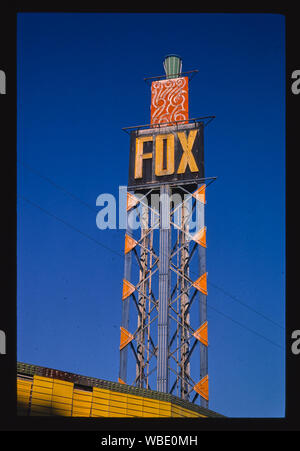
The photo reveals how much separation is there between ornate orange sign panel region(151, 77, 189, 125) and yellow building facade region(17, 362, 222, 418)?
55.6 feet

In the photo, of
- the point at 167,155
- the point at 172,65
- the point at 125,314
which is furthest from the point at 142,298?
the point at 172,65

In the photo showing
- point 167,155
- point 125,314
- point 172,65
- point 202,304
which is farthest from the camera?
point 172,65

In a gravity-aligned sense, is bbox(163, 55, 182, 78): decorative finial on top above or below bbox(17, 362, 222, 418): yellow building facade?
above

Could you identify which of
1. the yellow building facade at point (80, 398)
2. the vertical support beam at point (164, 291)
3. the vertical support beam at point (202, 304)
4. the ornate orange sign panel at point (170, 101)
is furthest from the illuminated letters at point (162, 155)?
the yellow building facade at point (80, 398)

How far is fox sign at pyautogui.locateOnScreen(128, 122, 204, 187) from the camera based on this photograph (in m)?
36.8

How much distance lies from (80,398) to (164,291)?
1083 centimetres

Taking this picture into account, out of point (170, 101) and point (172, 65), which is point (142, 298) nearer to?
point (170, 101)

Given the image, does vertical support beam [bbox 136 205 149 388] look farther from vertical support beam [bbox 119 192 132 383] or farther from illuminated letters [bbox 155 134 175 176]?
illuminated letters [bbox 155 134 175 176]

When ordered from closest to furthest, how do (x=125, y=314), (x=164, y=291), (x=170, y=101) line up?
(x=164, y=291)
(x=125, y=314)
(x=170, y=101)

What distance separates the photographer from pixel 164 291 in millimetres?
34469

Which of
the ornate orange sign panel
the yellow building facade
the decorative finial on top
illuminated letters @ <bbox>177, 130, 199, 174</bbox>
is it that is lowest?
the yellow building facade

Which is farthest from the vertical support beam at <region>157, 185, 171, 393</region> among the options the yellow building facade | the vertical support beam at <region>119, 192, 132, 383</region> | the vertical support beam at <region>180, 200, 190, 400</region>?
the yellow building facade

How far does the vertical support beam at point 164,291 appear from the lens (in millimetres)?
32875

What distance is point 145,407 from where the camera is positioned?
26.1 m
